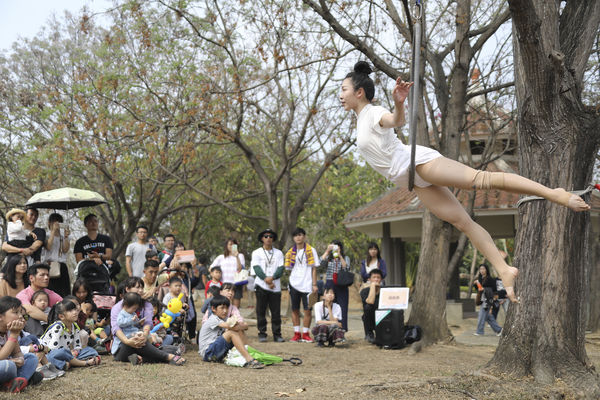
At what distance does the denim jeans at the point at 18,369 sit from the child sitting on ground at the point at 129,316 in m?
1.58

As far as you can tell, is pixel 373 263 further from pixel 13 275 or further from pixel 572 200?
pixel 572 200

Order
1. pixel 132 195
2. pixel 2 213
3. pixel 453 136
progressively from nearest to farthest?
pixel 453 136 → pixel 2 213 → pixel 132 195

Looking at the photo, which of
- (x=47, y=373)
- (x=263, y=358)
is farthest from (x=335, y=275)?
(x=47, y=373)

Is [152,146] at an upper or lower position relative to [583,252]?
upper

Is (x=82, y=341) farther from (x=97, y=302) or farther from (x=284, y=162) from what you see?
(x=284, y=162)

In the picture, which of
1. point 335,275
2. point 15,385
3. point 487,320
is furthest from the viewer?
point 487,320

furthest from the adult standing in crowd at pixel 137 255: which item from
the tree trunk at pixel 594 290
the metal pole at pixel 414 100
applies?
the tree trunk at pixel 594 290

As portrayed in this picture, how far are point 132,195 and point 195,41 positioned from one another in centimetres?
867

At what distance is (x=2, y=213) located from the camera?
17.7 metres

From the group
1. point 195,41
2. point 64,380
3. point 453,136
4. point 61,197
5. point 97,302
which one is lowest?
point 64,380

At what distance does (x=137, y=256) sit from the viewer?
9.30 metres

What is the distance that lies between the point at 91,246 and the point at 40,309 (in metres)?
1.70

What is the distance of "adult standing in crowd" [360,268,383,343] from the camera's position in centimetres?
997

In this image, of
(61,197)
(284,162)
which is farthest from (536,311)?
(284,162)
